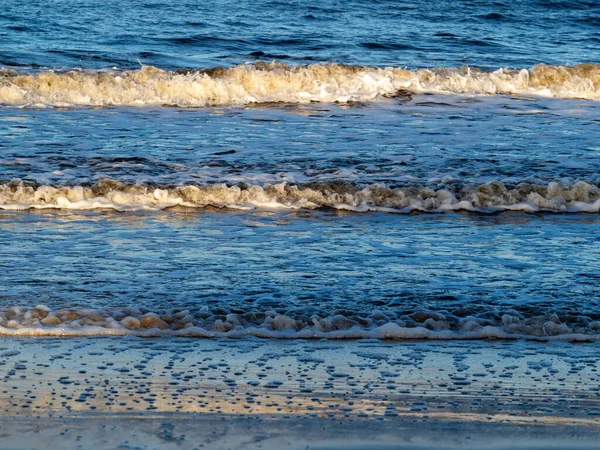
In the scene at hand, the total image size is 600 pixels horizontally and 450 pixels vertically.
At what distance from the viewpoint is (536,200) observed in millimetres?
6480

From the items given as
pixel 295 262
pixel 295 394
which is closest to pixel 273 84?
pixel 295 262

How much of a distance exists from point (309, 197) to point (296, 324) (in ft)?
8.53

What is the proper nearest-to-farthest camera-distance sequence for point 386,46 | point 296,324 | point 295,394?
point 295,394 → point 296,324 → point 386,46

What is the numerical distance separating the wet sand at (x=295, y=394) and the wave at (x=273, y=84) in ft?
25.0

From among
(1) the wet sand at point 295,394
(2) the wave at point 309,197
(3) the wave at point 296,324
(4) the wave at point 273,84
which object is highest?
(1) the wet sand at point 295,394


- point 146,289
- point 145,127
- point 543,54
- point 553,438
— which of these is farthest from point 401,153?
point 543,54

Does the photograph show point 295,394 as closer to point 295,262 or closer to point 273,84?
point 295,262

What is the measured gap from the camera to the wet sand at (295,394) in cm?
291

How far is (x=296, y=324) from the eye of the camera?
4.00m

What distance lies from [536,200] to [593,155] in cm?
173

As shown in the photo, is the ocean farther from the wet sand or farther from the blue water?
the blue water

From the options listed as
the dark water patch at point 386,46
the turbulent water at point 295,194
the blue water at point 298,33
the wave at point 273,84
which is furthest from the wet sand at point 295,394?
the dark water patch at point 386,46

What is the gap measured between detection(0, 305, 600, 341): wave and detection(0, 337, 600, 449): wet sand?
0.27ft

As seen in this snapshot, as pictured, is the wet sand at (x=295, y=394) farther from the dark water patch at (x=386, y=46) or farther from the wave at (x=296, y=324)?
the dark water patch at (x=386, y=46)
